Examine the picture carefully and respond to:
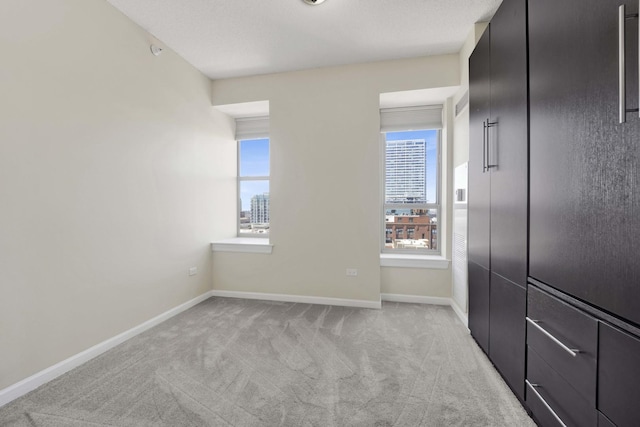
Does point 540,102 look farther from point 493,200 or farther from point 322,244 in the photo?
point 322,244

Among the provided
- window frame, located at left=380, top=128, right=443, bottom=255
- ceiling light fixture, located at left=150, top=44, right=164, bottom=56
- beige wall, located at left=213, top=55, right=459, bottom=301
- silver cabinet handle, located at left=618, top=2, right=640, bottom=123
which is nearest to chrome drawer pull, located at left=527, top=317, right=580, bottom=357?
silver cabinet handle, located at left=618, top=2, right=640, bottom=123

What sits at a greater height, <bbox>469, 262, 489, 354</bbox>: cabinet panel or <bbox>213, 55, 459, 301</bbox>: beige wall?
<bbox>213, 55, 459, 301</bbox>: beige wall

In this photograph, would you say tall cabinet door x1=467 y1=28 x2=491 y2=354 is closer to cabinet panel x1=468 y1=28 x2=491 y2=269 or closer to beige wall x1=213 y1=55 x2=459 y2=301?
cabinet panel x1=468 y1=28 x2=491 y2=269

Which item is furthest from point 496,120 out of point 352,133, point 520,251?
point 352,133

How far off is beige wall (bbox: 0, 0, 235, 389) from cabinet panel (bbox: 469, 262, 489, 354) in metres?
3.03

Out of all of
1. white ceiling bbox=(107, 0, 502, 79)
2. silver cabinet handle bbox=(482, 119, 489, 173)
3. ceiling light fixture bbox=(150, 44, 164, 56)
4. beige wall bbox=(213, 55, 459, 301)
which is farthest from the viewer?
beige wall bbox=(213, 55, 459, 301)

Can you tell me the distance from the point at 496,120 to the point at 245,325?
280 centimetres

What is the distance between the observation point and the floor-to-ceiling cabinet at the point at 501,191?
5.56ft

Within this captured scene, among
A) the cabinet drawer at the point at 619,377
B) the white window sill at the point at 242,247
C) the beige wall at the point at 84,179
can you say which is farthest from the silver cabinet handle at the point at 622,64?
the white window sill at the point at 242,247

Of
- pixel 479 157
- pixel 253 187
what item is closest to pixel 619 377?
pixel 479 157

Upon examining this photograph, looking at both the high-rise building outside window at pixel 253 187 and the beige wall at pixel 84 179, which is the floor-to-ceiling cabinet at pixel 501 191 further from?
the beige wall at pixel 84 179

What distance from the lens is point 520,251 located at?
1693 mm

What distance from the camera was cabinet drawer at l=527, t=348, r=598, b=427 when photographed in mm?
1186

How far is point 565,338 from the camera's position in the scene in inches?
51.7
